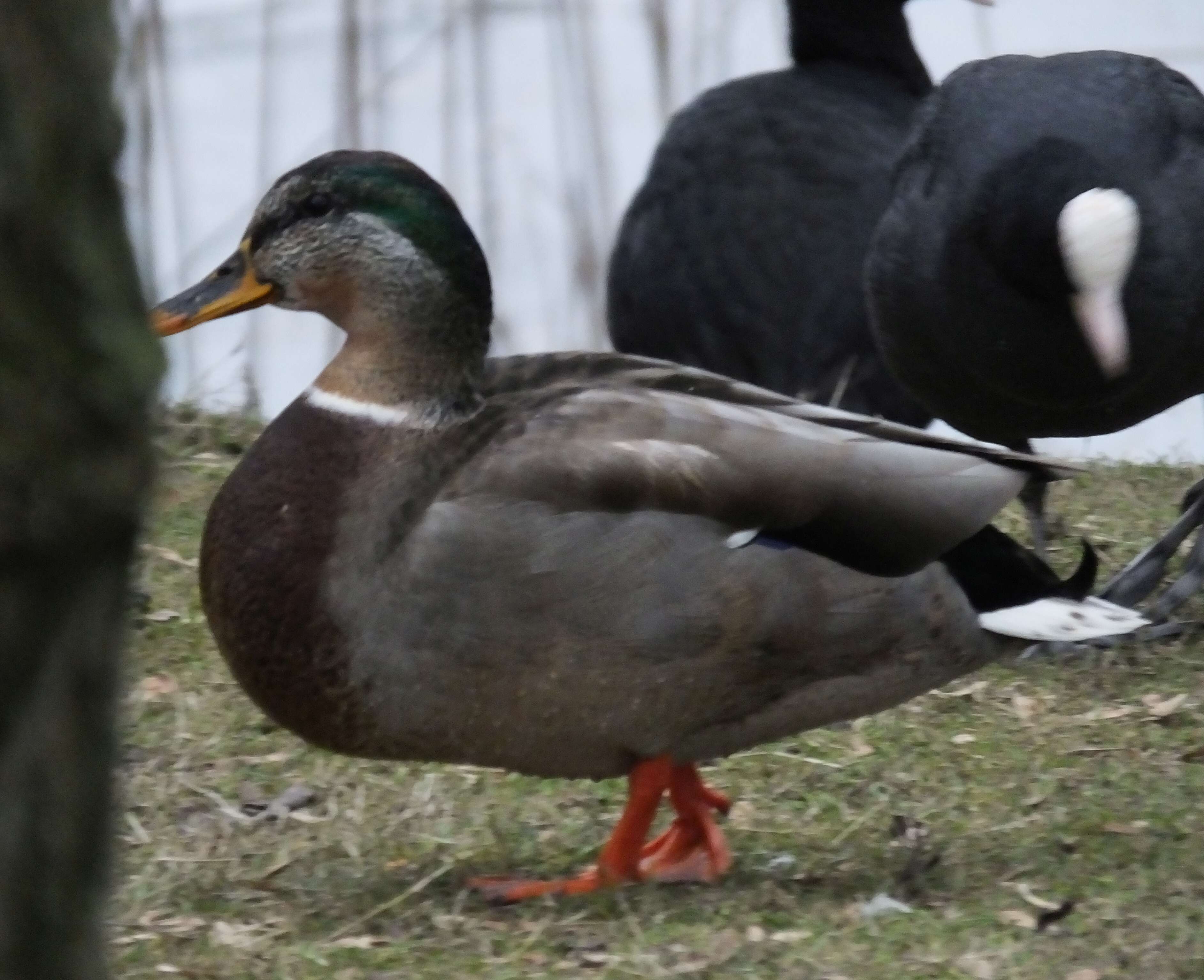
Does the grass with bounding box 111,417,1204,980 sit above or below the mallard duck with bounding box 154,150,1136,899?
below

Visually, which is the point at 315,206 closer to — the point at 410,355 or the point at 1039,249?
the point at 410,355

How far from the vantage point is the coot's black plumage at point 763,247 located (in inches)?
216

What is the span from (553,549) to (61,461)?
1595 mm

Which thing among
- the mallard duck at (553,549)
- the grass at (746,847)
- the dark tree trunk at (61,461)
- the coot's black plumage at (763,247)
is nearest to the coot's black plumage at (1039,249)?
the grass at (746,847)

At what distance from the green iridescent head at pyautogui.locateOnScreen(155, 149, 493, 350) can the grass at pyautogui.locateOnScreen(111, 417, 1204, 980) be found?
18.0 inches

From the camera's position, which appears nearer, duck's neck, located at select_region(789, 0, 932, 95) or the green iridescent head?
the green iridescent head

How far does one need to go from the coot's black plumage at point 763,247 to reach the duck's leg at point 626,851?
7.86 ft

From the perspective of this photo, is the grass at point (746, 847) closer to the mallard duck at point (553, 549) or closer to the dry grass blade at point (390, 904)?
the dry grass blade at point (390, 904)

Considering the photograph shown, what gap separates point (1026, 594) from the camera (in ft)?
10.6

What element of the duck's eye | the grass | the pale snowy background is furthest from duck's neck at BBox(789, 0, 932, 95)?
the duck's eye

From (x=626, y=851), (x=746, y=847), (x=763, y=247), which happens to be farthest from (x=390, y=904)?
(x=763, y=247)

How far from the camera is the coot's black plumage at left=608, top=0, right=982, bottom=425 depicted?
18.0 ft

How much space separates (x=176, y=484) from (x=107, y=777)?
3496 millimetres

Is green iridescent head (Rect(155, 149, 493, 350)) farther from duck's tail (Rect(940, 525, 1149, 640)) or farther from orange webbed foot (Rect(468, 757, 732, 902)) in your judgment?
duck's tail (Rect(940, 525, 1149, 640))
